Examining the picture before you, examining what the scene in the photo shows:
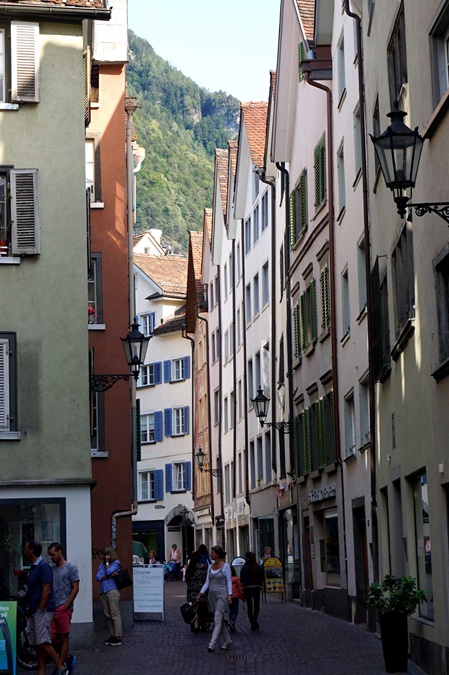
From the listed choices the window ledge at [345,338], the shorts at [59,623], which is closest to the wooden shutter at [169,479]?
the window ledge at [345,338]

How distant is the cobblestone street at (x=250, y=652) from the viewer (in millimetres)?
17562

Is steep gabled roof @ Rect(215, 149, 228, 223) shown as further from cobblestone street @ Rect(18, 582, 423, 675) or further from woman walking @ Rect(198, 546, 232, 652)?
woman walking @ Rect(198, 546, 232, 652)

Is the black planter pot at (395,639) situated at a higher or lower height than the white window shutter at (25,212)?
lower

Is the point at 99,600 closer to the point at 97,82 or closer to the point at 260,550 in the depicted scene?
the point at 97,82

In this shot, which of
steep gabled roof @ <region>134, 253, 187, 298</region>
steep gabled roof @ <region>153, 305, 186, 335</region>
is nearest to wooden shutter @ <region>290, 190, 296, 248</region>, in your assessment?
steep gabled roof @ <region>153, 305, 186, 335</region>

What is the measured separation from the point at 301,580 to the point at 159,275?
131 ft

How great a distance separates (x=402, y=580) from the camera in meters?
16.2

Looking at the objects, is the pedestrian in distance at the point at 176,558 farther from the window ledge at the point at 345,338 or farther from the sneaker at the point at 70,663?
the sneaker at the point at 70,663

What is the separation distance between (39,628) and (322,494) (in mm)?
18051

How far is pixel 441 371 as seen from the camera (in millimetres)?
14688

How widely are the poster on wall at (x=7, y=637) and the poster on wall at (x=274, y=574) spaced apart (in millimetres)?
21186

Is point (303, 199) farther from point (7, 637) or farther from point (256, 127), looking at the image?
point (7, 637)

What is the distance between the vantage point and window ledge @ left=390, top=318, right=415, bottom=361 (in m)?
17.1

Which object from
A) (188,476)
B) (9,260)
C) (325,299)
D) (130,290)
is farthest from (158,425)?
(9,260)
